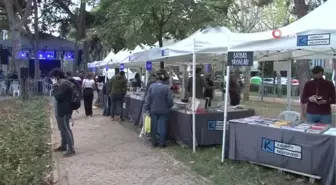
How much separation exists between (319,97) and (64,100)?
15.9 feet

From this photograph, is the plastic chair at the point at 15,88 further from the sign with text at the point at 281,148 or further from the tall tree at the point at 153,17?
the sign with text at the point at 281,148

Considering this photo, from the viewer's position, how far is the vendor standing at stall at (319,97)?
749 cm

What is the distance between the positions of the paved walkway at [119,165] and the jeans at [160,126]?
31cm

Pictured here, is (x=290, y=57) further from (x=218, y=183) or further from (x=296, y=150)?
(x=218, y=183)

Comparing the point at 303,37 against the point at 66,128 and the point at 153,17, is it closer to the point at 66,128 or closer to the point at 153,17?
the point at 66,128

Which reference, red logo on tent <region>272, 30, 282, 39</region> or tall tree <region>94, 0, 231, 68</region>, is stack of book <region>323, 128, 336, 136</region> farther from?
tall tree <region>94, 0, 231, 68</region>

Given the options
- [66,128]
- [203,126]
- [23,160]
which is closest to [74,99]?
[66,128]

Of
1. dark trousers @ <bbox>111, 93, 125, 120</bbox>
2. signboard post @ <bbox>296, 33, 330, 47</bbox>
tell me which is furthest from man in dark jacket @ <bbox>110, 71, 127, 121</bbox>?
signboard post @ <bbox>296, 33, 330, 47</bbox>

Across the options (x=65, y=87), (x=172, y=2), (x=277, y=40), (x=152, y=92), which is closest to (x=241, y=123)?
(x=277, y=40)

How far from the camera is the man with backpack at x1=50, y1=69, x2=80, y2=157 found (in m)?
8.36

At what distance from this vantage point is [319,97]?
7.46m

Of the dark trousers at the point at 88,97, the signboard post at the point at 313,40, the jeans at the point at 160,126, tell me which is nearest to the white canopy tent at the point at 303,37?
the signboard post at the point at 313,40

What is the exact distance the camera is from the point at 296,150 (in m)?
6.32

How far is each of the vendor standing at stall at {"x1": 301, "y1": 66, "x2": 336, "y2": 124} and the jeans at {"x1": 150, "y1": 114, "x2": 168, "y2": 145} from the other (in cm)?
311
